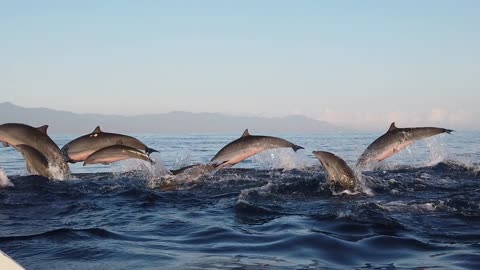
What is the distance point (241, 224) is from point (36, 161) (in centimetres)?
687

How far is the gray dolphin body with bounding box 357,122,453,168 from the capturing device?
561 inches

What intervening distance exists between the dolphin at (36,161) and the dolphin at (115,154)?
3.95 feet

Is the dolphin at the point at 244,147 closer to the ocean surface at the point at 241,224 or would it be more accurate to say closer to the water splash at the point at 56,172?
the ocean surface at the point at 241,224

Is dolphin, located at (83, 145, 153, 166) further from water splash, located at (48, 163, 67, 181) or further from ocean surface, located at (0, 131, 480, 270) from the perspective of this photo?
water splash, located at (48, 163, 67, 181)

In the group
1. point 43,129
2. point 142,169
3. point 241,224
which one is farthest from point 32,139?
point 241,224

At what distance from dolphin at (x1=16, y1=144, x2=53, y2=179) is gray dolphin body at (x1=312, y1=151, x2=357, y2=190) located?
6442mm

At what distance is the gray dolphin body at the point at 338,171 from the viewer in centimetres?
1125

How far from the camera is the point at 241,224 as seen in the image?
329 inches

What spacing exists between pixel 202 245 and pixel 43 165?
7577 mm

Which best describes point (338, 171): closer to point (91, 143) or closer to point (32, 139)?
point (91, 143)

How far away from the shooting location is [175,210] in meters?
9.74

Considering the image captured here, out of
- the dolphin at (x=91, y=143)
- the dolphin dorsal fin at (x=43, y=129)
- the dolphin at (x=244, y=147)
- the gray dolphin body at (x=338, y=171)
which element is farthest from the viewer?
the dolphin at (x=91, y=143)

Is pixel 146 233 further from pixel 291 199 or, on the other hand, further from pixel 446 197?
pixel 446 197

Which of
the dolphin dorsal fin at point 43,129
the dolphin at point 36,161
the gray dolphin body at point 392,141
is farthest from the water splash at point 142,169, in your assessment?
the gray dolphin body at point 392,141
